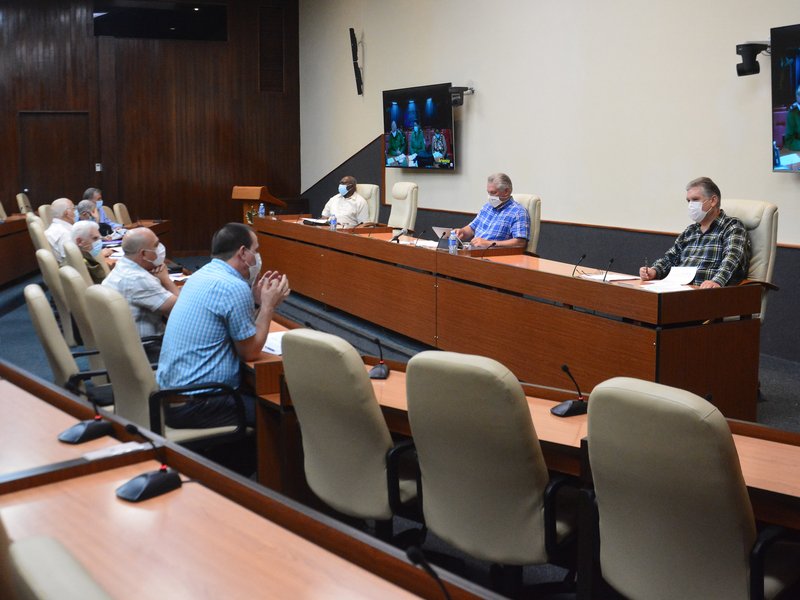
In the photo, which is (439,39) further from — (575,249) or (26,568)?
(26,568)

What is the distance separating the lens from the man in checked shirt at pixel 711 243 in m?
4.93

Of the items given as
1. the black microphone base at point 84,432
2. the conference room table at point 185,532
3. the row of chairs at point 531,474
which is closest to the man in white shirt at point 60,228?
the row of chairs at point 531,474

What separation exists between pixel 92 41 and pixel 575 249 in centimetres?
791

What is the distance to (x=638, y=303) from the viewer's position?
421 cm

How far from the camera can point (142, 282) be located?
4.39m

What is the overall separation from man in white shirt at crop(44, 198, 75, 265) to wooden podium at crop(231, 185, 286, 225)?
3.92 m

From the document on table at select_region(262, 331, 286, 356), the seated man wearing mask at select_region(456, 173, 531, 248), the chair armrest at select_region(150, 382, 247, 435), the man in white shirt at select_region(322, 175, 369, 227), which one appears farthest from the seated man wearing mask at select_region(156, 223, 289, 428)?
the man in white shirt at select_region(322, 175, 369, 227)

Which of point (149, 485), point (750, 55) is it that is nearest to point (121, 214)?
point (750, 55)

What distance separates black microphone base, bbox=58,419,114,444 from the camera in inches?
87.5

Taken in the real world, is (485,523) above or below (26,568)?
below

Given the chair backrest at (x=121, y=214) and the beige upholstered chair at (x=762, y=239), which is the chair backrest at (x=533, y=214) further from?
the chair backrest at (x=121, y=214)

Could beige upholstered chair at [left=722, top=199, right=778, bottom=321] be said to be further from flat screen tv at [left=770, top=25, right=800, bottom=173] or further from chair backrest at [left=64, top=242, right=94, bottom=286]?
chair backrest at [left=64, top=242, right=94, bottom=286]

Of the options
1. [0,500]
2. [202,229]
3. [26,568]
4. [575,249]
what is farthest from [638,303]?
[202,229]

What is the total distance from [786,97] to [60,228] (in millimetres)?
5884
